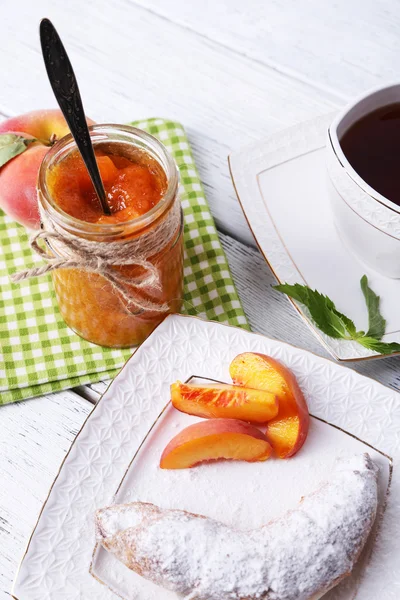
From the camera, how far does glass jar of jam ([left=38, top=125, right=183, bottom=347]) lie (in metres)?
1.06

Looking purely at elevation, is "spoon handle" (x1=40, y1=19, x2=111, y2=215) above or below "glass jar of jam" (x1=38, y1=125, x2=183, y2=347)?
above

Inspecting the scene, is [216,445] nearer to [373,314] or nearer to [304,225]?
[373,314]

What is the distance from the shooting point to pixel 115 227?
3.37ft

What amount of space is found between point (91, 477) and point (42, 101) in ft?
2.87

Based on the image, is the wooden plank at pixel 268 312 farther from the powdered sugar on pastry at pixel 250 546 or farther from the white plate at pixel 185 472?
the powdered sugar on pastry at pixel 250 546

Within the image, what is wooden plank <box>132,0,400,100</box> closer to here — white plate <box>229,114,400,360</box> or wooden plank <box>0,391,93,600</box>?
white plate <box>229,114,400,360</box>

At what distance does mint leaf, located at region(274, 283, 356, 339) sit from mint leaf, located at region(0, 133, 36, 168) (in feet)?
1.79

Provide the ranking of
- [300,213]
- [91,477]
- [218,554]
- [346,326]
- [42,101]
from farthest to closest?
[42,101]
[300,213]
[346,326]
[91,477]
[218,554]

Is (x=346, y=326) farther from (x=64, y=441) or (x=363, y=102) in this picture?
(x=64, y=441)

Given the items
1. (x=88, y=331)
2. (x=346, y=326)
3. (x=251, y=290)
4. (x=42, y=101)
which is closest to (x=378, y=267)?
(x=346, y=326)

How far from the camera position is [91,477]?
3.69 ft

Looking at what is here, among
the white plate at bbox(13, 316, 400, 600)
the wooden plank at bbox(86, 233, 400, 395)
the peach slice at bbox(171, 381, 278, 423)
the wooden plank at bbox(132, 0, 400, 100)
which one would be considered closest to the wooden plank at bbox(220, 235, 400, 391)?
the wooden plank at bbox(86, 233, 400, 395)

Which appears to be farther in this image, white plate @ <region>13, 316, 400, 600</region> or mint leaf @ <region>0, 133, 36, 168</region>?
mint leaf @ <region>0, 133, 36, 168</region>

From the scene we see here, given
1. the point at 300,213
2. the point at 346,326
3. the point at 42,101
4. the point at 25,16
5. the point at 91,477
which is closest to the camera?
the point at 91,477
